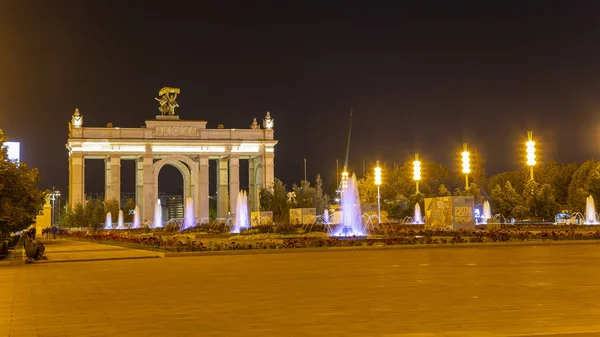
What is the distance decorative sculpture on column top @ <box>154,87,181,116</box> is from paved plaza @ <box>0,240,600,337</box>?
223 ft

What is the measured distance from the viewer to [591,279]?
1357 cm

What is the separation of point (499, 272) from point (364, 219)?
76.3 feet

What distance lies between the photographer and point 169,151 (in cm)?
8600

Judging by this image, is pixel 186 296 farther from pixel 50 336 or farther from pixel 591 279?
pixel 591 279

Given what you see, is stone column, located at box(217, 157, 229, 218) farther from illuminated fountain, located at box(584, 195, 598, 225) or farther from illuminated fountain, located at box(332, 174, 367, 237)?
illuminated fountain, located at box(332, 174, 367, 237)

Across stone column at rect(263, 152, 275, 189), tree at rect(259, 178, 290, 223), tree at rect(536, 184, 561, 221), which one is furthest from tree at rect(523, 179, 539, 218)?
stone column at rect(263, 152, 275, 189)

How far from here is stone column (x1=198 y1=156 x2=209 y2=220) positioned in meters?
86.9

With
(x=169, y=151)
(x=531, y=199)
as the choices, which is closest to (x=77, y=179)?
(x=169, y=151)

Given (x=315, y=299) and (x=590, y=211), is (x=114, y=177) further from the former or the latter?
(x=315, y=299)

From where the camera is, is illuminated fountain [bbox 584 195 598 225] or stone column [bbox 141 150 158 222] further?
stone column [bbox 141 150 158 222]

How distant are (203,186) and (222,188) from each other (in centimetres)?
438

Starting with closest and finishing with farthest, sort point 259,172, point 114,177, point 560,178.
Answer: point 560,178 < point 114,177 < point 259,172

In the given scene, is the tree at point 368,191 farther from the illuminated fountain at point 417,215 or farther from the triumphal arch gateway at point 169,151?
the illuminated fountain at point 417,215

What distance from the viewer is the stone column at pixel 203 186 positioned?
8694 centimetres
